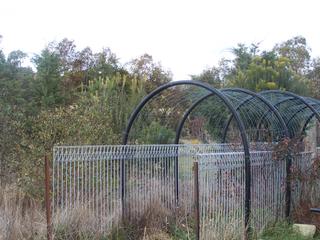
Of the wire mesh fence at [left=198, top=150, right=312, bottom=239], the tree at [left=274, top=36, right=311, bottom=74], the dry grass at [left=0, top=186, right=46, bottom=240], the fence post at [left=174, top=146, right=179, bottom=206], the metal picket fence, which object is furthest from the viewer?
the tree at [left=274, top=36, right=311, bottom=74]

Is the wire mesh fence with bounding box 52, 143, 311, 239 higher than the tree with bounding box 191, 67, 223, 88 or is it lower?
lower

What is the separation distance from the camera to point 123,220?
7.56 m

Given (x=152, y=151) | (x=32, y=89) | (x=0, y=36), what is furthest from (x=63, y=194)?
(x=0, y=36)

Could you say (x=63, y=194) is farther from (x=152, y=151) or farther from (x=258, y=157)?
(x=258, y=157)

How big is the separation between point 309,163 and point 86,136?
437 cm

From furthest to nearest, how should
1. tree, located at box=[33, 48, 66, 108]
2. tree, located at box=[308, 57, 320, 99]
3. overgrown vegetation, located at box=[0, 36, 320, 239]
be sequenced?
tree, located at box=[308, 57, 320, 99] < tree, located at box=[33, 48, 66, 108] < overgrown vegetation, located at box=[0, 36, 320, 239]

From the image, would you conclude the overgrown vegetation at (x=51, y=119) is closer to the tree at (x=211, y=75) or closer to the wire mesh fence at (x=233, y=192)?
the wire mesh fence at (x=233, y=192)

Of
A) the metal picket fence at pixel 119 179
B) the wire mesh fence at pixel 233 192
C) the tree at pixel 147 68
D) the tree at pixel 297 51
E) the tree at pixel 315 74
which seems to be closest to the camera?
the metal picket fence at pixel 119 179

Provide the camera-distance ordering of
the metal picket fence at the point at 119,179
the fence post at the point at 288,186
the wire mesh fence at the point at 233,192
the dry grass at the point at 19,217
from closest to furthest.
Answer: the dry grass at the point at 19,217 < the metal picket fence at the point at 119,179 < the wire mesh fence at the point at 233,192 < the fence post at the point at 288,186

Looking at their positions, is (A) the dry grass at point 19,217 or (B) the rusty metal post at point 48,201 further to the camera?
(A) the dry grass at point 19,217

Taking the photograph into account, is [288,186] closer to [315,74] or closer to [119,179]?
[119,179]

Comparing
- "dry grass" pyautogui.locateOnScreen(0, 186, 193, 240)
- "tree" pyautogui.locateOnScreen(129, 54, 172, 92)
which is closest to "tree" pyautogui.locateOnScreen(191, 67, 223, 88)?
"tree" pyautogui.locateOnScreen(129, 54, 172, 92)

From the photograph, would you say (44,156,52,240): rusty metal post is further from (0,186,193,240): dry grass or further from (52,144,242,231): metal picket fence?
(52,144,242,231): metal picket fence

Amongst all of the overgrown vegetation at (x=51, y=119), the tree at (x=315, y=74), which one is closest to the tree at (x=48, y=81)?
the overgrown vegetation at (x=51, y=119)
